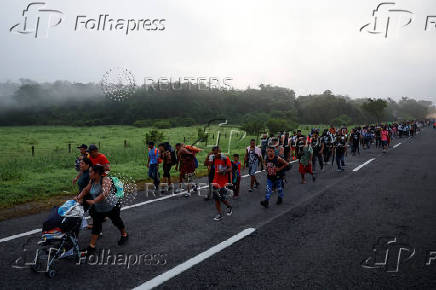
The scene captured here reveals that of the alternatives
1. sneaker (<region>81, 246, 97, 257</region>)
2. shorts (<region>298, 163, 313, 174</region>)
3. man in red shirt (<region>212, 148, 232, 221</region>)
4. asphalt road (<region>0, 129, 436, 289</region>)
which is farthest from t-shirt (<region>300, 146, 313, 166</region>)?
sneaker (<region>81, 246, 97, 257</region>)

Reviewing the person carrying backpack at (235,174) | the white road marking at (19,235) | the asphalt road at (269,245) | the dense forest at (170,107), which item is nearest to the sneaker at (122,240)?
the asphalt road at (269,245)

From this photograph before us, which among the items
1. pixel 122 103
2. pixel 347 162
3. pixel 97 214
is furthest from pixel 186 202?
pixel 122 103

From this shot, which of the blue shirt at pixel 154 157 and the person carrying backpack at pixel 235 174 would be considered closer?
the person carrying backpack at pixel 235 174

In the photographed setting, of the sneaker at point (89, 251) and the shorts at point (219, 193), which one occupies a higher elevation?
the shorts at point (219, 193)

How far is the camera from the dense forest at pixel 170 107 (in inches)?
3730

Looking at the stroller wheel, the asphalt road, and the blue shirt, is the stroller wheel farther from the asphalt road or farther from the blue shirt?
the blue shirt

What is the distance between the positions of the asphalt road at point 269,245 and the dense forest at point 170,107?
73394 millimetres

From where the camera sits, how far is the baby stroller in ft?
15.7

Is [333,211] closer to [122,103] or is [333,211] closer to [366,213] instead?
[366,213]

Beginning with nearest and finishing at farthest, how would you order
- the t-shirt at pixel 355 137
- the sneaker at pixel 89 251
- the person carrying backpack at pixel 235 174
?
1. the sneaker at pixel 89 251
2. the person carrying backpack at pixel 235 174
3. the t-shirt at pixel 355 137

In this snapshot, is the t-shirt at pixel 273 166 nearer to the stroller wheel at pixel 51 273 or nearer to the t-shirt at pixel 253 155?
the t-shirt at pixel 253 155

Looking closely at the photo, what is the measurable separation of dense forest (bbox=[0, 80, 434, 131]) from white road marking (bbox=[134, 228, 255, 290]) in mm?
75696

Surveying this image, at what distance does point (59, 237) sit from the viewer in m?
4.86

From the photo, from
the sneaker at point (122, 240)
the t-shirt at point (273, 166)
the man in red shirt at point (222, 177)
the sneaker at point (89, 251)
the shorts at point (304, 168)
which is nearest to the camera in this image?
the sneaker at point (89, 251)
